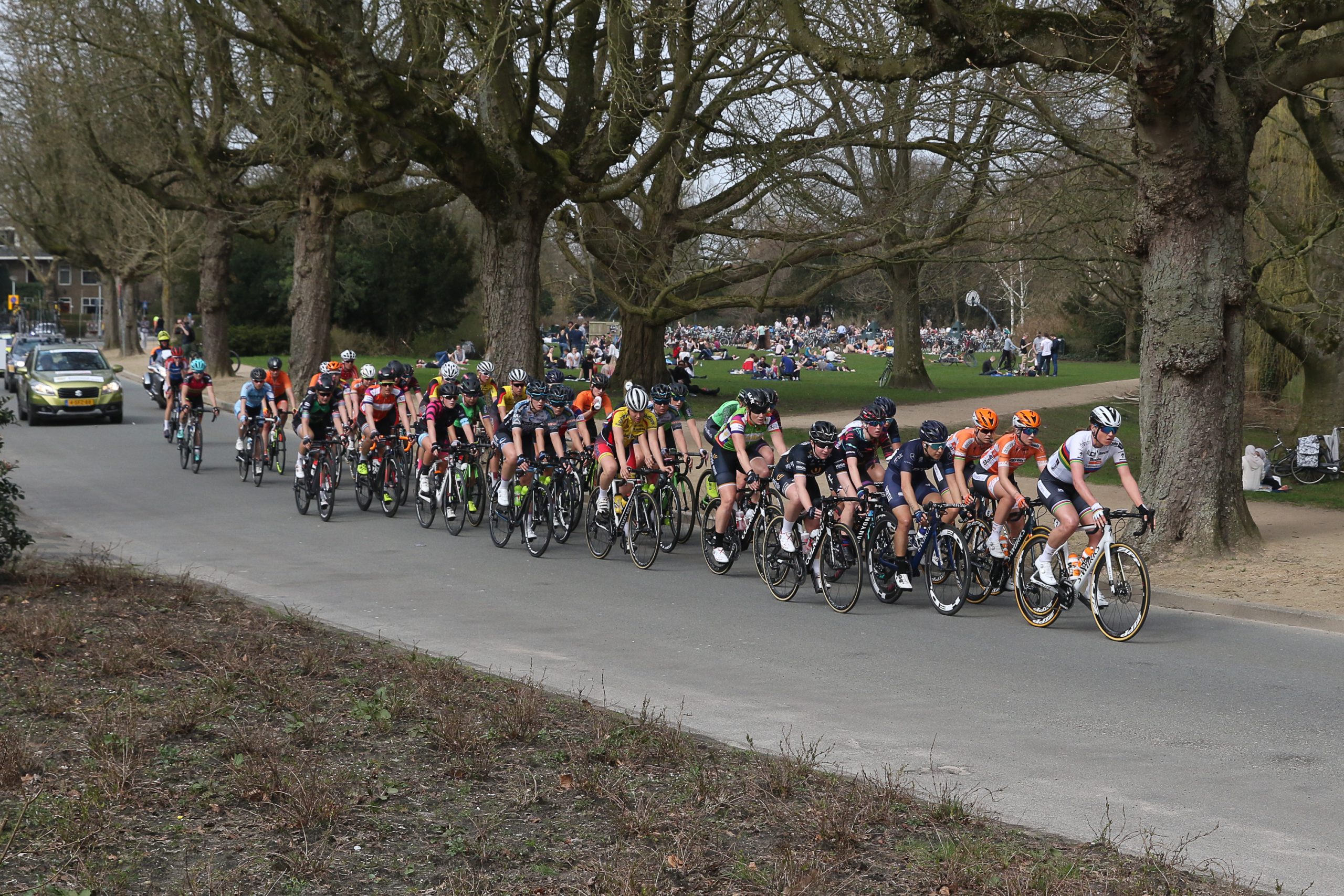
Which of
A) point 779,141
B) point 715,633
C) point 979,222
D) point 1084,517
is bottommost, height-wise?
point 715,633

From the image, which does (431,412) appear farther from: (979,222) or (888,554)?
(979,222)

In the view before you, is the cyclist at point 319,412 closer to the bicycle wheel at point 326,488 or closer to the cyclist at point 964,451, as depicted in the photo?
the bicycle wheel at point 326,488

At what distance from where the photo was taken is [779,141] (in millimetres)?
23172

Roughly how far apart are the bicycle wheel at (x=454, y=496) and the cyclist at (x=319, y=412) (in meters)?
2.44

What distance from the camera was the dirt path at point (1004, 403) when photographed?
29.0 meters

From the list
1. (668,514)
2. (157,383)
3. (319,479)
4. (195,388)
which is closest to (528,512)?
(668,514)

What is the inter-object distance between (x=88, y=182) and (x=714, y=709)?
5141 centimetres

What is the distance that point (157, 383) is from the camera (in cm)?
3494

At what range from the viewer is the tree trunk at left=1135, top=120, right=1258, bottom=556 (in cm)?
1272

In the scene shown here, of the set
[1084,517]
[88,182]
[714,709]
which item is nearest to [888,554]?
[1084,517]

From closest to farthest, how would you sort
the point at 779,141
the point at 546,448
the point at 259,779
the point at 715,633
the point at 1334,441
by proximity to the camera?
the point at 259,779
the point at 715,633
the point at 546,448
the point at 1334,441
the point at 779,141

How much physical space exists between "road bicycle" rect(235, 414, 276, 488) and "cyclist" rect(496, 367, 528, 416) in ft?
16.9

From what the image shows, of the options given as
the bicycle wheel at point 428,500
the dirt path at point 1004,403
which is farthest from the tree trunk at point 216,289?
the bicycle wheel at point 428,500

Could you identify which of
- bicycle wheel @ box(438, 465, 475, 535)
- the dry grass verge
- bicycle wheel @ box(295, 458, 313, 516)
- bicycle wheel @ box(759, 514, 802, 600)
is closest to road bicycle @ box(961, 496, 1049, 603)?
bicycle wheel @ box(759, 514, 802, 600)
